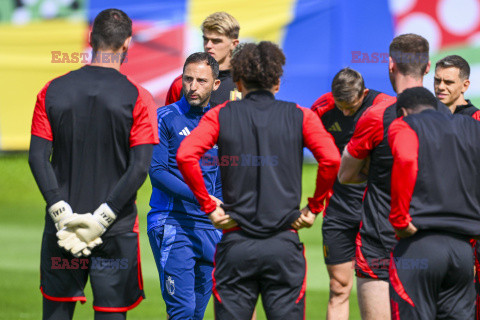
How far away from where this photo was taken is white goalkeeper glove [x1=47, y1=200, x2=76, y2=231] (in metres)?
4.34

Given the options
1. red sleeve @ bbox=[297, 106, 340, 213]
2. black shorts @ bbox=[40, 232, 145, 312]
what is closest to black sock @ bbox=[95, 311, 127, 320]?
black shorts @ bbox=[40, 232, 145, 312]

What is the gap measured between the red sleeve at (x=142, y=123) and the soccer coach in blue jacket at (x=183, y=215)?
1094 millimetres

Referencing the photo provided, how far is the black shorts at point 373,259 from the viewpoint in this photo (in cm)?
532

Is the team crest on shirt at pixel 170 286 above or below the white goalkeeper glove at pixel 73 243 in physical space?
below

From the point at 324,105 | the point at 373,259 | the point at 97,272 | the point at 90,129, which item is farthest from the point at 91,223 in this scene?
the point at 324,105

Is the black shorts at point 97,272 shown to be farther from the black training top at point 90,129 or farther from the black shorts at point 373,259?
the black shorts at point 373,259

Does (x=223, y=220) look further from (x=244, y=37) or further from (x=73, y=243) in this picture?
(x=244, y=37)

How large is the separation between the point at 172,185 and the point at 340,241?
1.73 m

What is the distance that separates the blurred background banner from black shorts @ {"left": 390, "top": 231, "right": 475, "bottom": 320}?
29.8 feet

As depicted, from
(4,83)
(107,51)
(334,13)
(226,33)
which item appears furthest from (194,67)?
(4,83)

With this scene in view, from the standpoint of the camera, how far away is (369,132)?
496cm

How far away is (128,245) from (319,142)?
1276 millimetres

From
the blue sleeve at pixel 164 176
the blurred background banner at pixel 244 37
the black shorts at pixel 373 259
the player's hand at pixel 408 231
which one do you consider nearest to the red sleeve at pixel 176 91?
the blue sleeve at pixel 164 176

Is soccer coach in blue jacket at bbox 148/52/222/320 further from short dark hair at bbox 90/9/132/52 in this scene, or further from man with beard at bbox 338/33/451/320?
short dark hair at bbox 90/9/132/52
